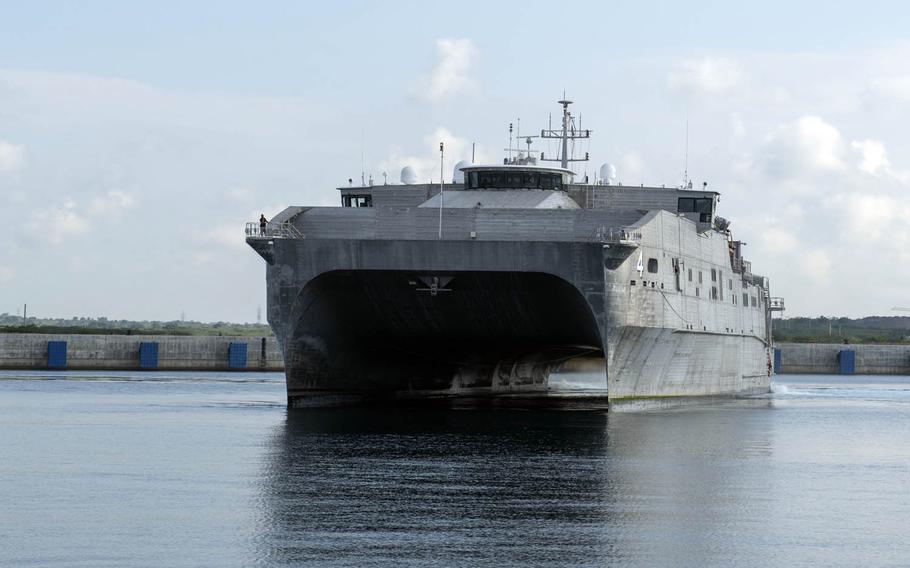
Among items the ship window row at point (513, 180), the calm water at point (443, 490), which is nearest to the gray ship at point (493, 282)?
the ship window row at point (513, 180)

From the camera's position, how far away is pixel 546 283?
36.4 meters

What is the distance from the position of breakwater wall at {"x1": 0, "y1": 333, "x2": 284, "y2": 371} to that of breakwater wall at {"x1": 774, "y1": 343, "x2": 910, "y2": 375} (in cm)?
3435

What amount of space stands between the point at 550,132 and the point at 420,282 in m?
19.3

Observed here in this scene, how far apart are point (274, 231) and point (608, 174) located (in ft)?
48.4

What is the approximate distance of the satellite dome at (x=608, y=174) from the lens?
47219mm

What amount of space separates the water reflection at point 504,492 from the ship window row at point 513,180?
9868 mm

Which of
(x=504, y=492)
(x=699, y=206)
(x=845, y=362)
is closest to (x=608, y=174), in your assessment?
(x=699, y=206)

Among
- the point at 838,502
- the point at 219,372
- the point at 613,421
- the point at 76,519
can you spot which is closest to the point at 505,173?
the point at 613,421

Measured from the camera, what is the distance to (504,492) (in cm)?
2128

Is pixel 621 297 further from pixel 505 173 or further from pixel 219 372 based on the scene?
pixel 219 372

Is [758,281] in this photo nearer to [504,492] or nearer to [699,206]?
[699,206]

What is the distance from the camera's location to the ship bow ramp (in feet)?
114

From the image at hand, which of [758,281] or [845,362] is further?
[845,362]

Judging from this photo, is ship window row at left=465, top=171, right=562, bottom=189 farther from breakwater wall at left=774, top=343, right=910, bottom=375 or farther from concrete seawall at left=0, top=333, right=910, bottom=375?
breakwater wall at left=774, top=343, right=910, bottom=375
